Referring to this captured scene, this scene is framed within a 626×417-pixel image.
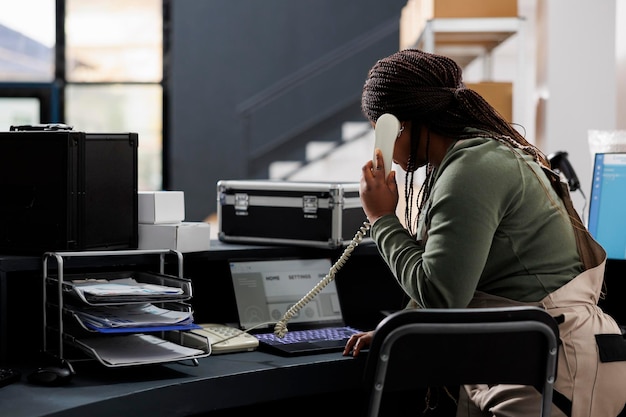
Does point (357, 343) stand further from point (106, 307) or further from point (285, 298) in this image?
point (106, 307)

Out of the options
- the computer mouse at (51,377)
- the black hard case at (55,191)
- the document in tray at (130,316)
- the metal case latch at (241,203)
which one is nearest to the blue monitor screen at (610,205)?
the metal case latch at (241,203)

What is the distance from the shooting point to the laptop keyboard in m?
2.04

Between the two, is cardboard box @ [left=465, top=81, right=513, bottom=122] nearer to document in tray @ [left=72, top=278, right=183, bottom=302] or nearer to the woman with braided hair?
the woman with braided hair

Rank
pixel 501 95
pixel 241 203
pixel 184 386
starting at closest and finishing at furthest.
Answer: pixel 184 386, pixel 241 203, pixel 501 95

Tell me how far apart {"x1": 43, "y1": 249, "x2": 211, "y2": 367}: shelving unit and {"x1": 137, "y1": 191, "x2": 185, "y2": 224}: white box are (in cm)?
9

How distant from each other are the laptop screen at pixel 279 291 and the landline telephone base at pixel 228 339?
0.10 m

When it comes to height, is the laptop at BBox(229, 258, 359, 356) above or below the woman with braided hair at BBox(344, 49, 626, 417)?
below

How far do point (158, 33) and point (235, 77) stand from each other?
742mm

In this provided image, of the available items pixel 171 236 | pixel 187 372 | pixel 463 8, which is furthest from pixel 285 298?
pixel 463 8

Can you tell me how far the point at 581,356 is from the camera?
1576 millimetres

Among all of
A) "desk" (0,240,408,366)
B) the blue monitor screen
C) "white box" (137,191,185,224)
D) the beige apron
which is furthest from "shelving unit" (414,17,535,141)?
the beige apron

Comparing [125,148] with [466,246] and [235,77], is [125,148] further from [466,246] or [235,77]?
[235,77]

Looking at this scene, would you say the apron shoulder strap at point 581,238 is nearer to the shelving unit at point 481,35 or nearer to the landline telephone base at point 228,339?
the landline telephone base at point 228,339

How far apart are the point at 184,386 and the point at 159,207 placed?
0.50 metres
